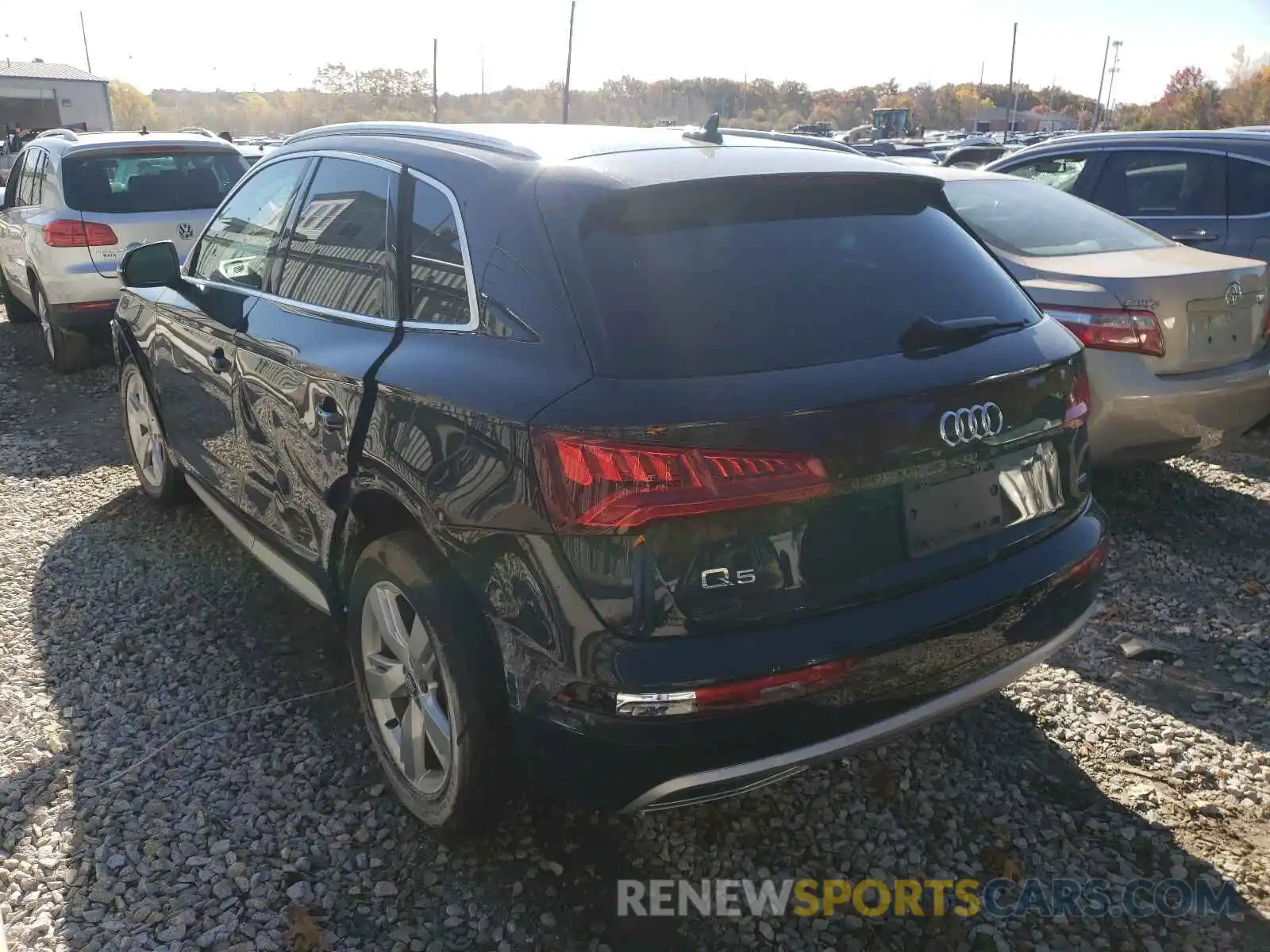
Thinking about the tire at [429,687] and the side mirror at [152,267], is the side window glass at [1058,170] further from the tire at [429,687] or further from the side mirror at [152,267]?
the tire at [429,687]

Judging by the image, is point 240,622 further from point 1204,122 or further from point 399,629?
point 1204,122

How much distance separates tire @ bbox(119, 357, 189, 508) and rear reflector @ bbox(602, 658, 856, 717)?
3.48 metres

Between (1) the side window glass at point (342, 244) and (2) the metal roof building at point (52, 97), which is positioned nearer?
(1) the side window glass at point (342, 244)

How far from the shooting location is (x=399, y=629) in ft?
9.08

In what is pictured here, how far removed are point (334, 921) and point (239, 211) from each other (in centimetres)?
278

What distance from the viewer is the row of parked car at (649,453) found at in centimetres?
210

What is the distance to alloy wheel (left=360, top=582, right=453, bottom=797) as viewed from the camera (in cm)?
265

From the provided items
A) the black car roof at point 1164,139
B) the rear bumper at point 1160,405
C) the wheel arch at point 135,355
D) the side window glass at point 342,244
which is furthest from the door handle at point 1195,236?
the wheel arch at point 135,355

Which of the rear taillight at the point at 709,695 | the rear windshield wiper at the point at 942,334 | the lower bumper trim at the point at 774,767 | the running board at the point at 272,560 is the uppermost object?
the rear windshield wiper at the point at 942,334

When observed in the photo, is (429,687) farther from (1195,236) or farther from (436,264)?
(1195,236)

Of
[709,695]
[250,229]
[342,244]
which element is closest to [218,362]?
[250,229]

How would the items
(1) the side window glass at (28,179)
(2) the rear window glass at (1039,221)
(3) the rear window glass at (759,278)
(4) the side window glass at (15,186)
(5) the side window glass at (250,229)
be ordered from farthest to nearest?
(4) the side window glass at (15,186) < (1) the side window glass at (28,179) < (2) the rear window glass at (1039,221) < (5) the side window glass at (250,229) < (3) the rear window glass at (759,278)

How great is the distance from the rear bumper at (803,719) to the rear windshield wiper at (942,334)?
1.78 ft

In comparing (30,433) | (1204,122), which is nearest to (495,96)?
(1204,122)
